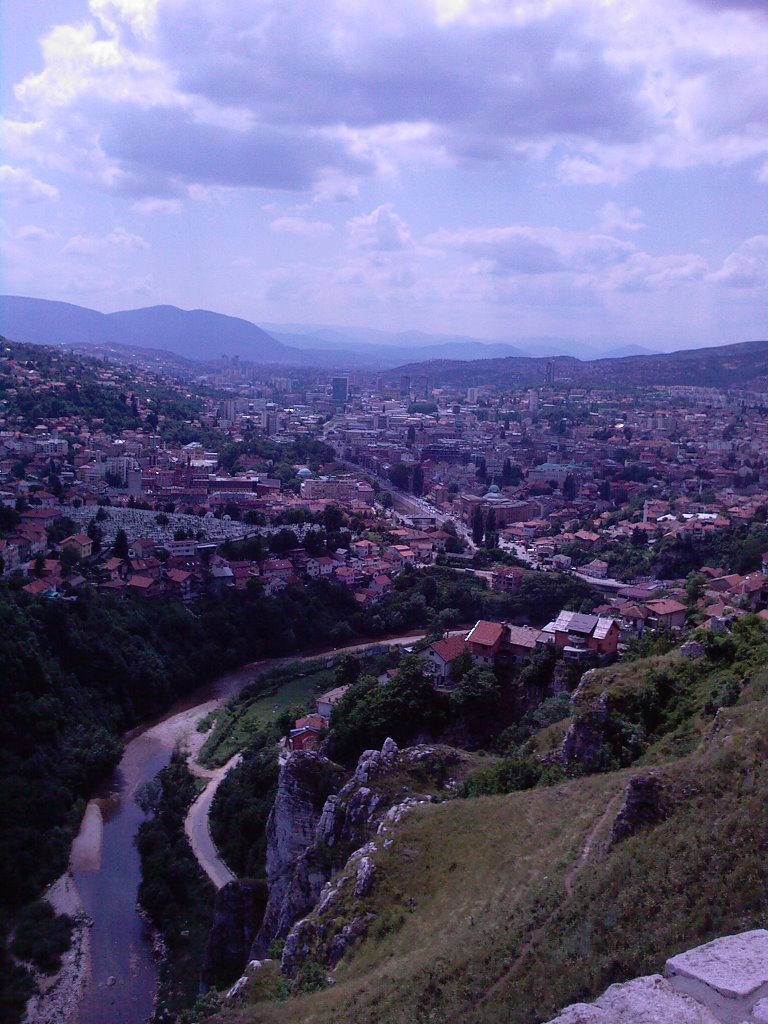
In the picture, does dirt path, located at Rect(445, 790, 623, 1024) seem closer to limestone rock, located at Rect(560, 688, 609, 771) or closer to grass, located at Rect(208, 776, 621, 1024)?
grass, located at Rect(208, 776, 621, 1024)

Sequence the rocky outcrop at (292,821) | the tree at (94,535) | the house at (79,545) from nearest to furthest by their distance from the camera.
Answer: the rocky outcrop at (292,821)
the house at (79,545)
the tree at (94,535)

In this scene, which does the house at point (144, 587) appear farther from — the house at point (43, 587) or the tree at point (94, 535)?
the tree at point (94, 535)

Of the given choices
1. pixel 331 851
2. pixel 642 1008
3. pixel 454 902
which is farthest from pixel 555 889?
pixel 331 851

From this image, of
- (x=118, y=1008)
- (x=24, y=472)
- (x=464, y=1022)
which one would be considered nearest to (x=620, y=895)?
(x=464, y=1022)

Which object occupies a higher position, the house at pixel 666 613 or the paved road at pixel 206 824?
the house at pixel 666 613

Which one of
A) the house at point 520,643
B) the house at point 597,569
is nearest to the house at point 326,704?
the house at point 520,643

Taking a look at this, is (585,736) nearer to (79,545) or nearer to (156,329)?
(79,545)
